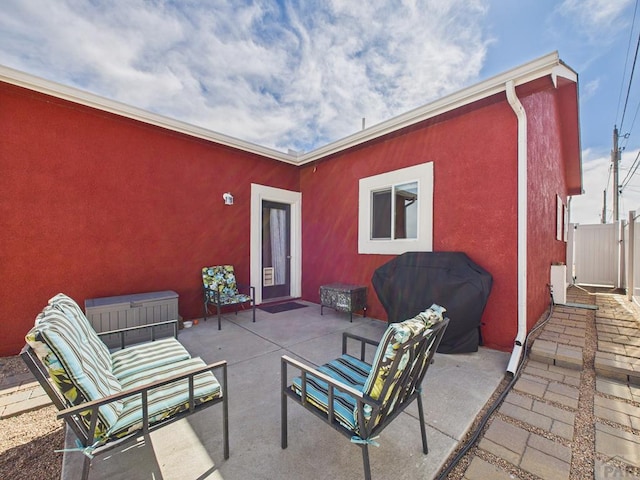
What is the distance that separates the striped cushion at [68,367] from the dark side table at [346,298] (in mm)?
3755

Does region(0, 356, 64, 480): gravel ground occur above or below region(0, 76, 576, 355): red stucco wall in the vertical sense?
below

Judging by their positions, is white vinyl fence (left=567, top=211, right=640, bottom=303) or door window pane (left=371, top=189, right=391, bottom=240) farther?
white vinyl fence (left=567, top=211, right=640, bottom=303)

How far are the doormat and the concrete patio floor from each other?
2.34m

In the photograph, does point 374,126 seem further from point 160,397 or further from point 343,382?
point 160,397

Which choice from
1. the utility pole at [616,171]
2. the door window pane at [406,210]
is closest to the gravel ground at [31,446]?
the door window pane at [406,210]

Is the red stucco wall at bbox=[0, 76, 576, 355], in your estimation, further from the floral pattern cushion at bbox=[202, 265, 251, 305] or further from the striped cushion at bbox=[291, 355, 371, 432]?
the striped cushion at bbox=[291, 355, 371, 432]

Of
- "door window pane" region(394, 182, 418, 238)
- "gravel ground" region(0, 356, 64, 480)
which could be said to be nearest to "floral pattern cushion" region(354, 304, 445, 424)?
"gravel ground" region(0, 356, 64, 480)

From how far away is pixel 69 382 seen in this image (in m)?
1.35

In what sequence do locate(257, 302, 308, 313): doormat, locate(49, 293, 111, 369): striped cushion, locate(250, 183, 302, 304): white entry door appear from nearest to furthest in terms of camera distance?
1. locate(49, 293, 111, 369): striped cushion
2. locate(257, 302, 308, 313): doormat
3. locate(250, 183, 302, 304): white entry door

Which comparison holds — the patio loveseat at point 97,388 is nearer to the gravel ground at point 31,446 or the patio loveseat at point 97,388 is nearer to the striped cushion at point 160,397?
the striped cushion at point 160,397

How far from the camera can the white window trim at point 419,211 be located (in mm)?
4328

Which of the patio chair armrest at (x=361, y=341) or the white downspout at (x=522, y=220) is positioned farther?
the white downspout at (x=522, y=220)

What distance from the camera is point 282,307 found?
5.91m

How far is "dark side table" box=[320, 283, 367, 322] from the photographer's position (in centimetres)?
493
